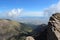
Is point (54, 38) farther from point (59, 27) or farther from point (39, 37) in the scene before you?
point (39, 37)

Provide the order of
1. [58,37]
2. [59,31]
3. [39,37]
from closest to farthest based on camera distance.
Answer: [58,37] < [59,31] < [39,37]

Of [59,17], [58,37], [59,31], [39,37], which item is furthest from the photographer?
[39,37]

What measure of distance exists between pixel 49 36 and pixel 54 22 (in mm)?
6152

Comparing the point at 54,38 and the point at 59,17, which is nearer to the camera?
the point at 54,38

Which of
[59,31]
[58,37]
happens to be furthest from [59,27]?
[58,37]

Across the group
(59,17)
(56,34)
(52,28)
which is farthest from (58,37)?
(59,17)

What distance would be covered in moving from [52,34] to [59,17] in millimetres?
11425

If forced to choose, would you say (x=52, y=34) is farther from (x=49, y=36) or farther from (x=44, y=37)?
(x=44, y=37)

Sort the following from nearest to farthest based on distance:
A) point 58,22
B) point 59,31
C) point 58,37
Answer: point 58,37 → point 59,31 → point 58,22

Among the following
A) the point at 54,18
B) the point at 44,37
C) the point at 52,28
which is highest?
the point at 54,18

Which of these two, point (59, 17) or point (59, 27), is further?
point (59, 17)

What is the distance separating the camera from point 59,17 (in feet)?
214

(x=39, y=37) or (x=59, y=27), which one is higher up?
(x=59, y=27)

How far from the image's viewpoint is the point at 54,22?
61.3 m
